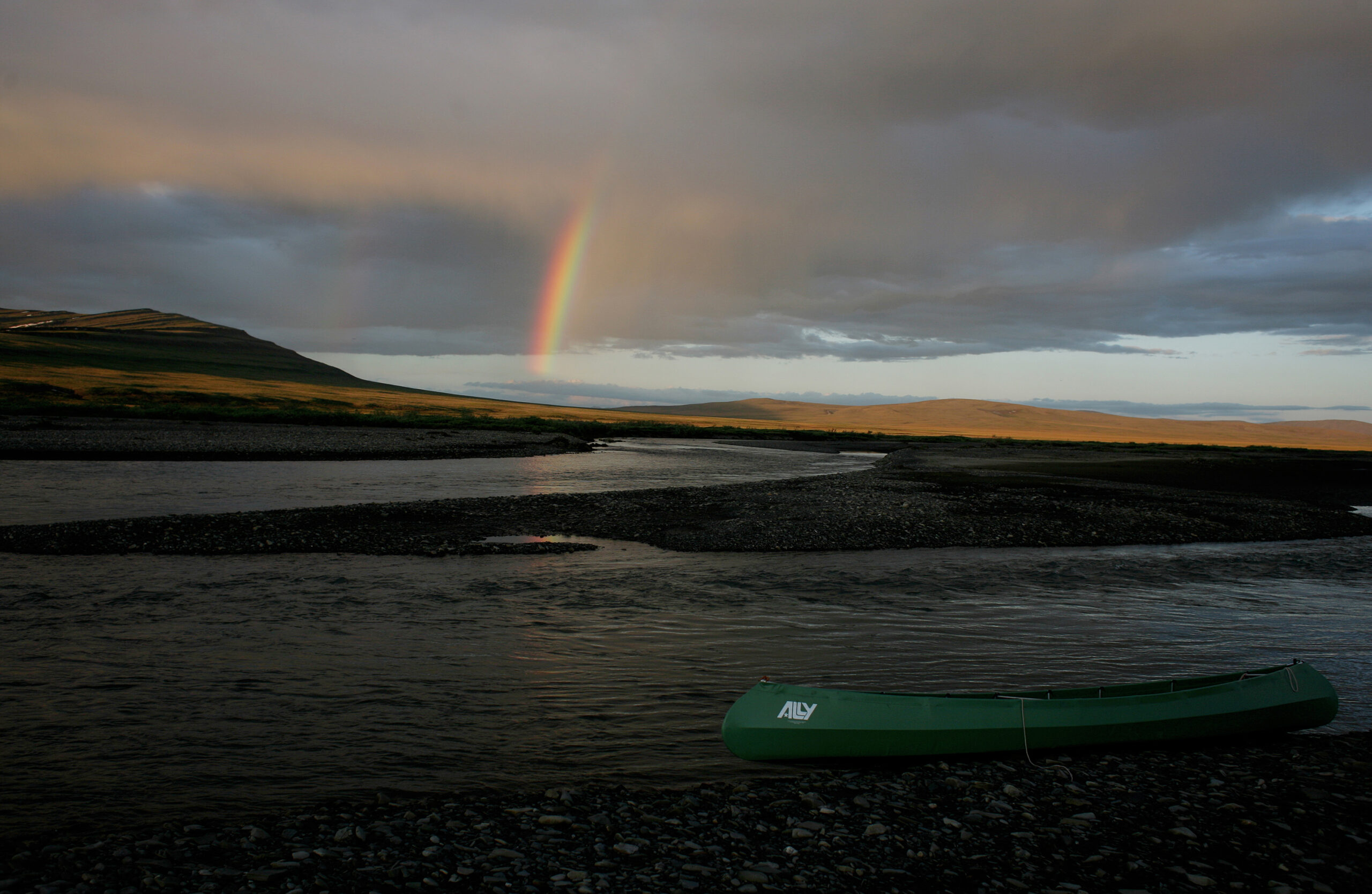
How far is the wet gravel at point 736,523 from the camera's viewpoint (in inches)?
1009

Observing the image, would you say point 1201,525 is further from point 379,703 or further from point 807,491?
point 379,703

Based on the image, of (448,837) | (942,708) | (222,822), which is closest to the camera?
(448,837)

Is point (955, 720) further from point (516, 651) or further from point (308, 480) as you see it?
point (308, 480)

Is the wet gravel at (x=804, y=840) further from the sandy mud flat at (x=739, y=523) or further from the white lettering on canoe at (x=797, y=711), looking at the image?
the sandy mud flat at (x=739, y=523)

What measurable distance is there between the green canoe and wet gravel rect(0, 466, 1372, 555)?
1682 cm

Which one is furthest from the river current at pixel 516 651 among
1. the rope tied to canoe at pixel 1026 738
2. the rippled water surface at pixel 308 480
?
the rippled water surface at pixel 308 480

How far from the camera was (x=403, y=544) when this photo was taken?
2622 centimetres

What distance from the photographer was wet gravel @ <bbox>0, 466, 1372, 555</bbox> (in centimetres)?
2564

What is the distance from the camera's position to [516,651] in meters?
15.6

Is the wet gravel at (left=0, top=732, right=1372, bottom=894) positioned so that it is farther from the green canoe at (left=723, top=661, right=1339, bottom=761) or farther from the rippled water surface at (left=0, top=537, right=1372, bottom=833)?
the rippled water surface at (left=0, top=537, right=1372, bottom=833)

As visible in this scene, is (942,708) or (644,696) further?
(644,696)

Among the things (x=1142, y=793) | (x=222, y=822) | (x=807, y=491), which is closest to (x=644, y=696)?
(x=222, y=822)

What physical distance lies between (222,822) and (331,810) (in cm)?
115

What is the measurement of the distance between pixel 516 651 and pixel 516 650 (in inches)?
1.7
